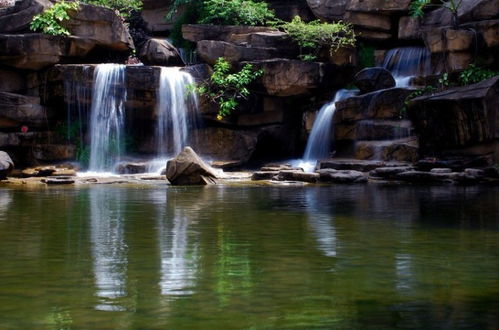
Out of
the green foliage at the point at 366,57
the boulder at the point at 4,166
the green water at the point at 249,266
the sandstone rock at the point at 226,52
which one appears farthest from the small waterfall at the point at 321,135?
the green water at the point at 249,266

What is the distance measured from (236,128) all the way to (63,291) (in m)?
21.9

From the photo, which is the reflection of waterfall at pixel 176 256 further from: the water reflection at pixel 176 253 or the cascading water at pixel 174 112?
the cascading water at pixel 174 112

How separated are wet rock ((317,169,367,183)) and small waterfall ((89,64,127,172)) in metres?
8.92

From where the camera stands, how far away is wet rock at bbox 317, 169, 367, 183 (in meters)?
19.6

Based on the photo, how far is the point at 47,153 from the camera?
26.0 m

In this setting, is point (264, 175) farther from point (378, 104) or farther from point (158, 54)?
point (158, 54)

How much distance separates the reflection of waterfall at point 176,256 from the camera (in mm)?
5684

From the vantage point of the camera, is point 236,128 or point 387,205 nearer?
point 387,205

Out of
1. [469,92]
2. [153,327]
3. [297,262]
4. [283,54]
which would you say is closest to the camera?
[153,327]

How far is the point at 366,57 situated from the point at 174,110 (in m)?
8.31

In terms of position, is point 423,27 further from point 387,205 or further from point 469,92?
point 387,205

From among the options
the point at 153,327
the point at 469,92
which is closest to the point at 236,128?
the point at 469,92

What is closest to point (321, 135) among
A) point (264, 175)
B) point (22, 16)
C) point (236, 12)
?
point (264, 175)

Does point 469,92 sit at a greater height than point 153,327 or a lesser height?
greater
